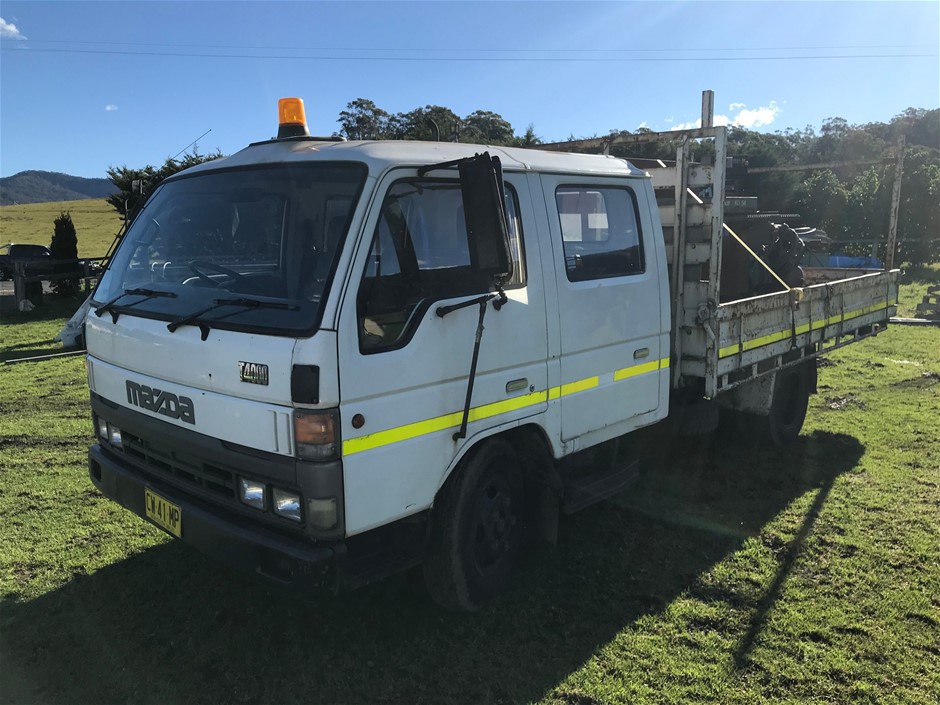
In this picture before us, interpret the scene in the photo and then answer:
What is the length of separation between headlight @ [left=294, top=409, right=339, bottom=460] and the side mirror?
860 millimetres

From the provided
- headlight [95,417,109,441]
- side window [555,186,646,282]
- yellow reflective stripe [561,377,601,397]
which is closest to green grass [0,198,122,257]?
headlight [95,417,109,441]

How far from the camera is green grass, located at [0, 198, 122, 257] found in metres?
39.0

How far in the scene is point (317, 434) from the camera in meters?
2.60

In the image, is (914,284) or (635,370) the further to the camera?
(914,284)

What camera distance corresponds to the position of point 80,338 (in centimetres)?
1085

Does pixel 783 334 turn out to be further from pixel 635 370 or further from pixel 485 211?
pixel 485 211

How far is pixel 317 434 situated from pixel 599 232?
2118mm

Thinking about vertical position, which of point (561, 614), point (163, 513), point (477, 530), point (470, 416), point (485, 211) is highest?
point (485, 211)

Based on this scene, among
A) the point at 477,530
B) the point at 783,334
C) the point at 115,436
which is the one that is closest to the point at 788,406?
the point at 783,334

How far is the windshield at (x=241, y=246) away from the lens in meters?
2.76

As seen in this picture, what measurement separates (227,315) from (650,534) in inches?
120

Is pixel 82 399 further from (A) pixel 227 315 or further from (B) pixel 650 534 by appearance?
(B) pixel 650 534

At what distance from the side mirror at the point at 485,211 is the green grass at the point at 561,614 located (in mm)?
1854

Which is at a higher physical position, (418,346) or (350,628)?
(418,346)
